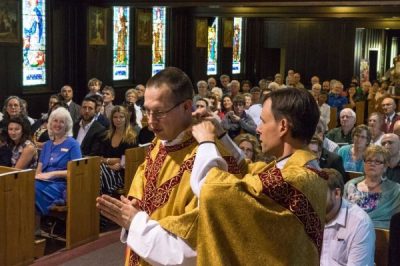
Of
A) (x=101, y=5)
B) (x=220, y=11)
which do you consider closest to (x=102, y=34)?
(x=101, y=5)

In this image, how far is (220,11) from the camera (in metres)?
16.9

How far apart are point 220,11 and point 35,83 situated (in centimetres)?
634

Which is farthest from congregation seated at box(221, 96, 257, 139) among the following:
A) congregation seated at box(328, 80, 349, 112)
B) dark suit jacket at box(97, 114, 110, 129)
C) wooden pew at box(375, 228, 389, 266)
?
wooden pew at box(375, 228, 389, 266)

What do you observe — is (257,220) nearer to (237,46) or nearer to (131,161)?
(131,161)

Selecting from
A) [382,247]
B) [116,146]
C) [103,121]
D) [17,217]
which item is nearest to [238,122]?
[103,121]

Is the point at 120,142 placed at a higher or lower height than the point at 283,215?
lower

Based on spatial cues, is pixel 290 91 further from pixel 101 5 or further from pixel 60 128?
pixel 101 5

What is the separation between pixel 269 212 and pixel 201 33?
54.4 ft

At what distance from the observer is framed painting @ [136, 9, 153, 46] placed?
15547 millimetres

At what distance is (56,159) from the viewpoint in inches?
250

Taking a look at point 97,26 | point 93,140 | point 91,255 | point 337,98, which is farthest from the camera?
point 97,26

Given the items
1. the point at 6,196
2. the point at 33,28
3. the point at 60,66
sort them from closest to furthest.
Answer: the point at 6,196, the point at 33,28, the point at 60,66

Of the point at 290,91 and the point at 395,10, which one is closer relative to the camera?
the point at 290,91

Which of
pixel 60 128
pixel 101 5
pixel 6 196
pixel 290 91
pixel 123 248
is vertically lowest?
pixel 123 248
